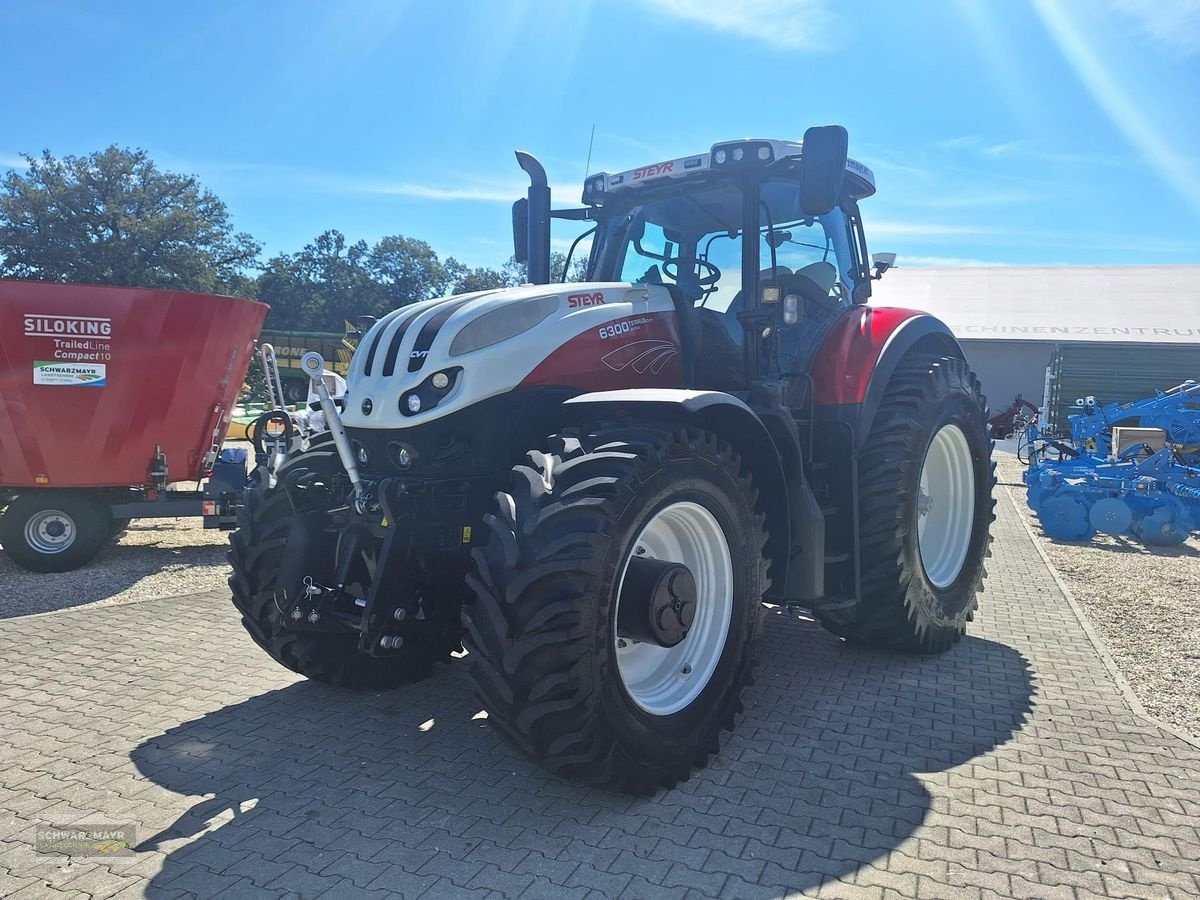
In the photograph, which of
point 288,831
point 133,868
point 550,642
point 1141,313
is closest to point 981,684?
point 550,642

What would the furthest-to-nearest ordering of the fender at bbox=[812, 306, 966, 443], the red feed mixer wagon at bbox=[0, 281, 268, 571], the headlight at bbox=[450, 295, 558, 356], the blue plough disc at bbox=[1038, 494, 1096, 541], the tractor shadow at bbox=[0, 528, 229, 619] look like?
the blue plough disc at bbox=[1038, 494, 1096, 541]
the red feed mixer wagon at bbox=[0, 281, 268, 571]
the tractor shadow at bbox=[0, 528, 229, 619]
the fender at bbox=[812, 306, 966, 443]
the headlight at bbox=[450, 295, 558, 356]

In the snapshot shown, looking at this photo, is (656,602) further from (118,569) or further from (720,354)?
(118,569)

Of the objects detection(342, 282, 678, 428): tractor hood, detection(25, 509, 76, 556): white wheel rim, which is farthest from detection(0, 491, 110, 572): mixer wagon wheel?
detection(342, 282, 678, 428): tractor hood

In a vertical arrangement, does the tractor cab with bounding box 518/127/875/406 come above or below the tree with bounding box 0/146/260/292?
below

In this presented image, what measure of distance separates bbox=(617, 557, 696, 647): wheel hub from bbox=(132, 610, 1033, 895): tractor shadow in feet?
2.02

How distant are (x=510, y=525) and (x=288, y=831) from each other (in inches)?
51.7

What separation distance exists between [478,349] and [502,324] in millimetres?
164

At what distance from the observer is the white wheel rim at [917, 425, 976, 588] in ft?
18.0

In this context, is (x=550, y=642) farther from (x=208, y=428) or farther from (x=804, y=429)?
(x=208, y=428)

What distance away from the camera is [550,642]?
9.21ft

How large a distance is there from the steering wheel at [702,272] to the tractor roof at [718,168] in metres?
0.43

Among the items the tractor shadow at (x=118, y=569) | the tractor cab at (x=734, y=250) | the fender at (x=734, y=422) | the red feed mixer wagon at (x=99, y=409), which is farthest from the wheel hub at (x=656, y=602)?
the red feed mixer wagon at (x=99, y=409)

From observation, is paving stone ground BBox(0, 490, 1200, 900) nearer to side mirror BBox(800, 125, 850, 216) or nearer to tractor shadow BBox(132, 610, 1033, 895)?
tractor shadow BBox(132, 610, 1033, 895)

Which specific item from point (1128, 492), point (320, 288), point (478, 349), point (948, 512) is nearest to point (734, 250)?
point (478, 349)
